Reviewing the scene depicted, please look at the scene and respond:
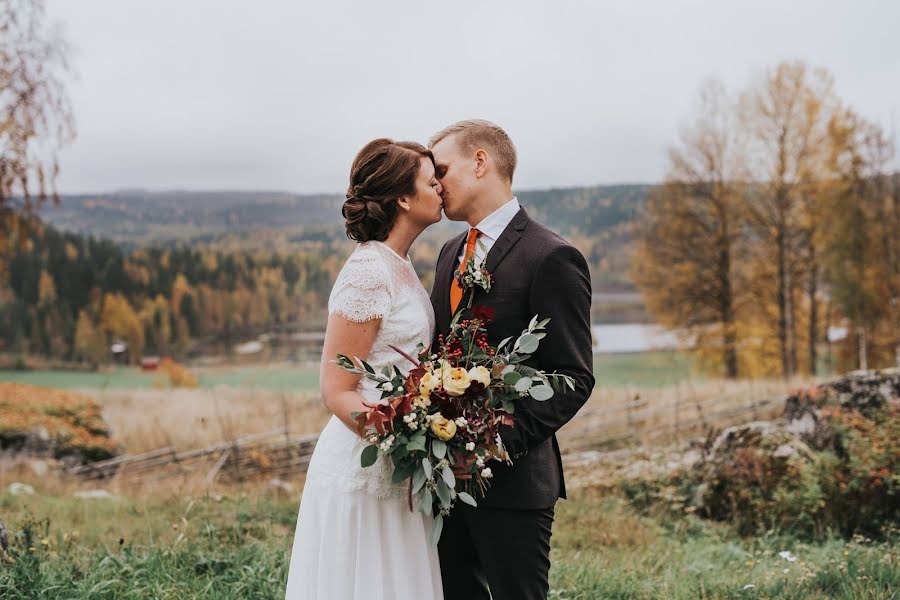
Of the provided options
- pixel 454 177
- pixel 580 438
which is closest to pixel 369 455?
pixel 454 177

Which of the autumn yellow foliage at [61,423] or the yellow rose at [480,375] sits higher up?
the yellow rose at [480,375]

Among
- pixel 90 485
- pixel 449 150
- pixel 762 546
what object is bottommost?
pixel 90 485

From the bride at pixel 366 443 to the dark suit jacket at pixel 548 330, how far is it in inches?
12.3

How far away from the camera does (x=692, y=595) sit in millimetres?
4582

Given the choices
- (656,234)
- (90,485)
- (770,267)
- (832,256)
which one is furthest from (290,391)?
(832,256)

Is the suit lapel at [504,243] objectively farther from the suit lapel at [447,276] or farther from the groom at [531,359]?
the suit lapel at [447,276]

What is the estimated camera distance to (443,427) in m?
2.50

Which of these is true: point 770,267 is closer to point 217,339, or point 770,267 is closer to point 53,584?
point 217,339

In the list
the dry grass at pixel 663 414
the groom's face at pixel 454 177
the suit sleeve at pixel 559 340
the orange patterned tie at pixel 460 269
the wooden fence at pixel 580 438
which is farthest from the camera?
the dry grass at pixel 663 414

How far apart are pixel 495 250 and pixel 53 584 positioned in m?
3.03

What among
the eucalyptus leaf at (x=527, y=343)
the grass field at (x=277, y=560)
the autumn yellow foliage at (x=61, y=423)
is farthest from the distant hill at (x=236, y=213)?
the eucalyptus leaf at (x=527, y=343)

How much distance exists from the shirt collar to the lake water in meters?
17.2

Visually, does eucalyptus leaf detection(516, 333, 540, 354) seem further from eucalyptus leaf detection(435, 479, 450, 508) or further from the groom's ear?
the groom's ear

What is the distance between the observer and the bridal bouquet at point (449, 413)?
2.52 m
